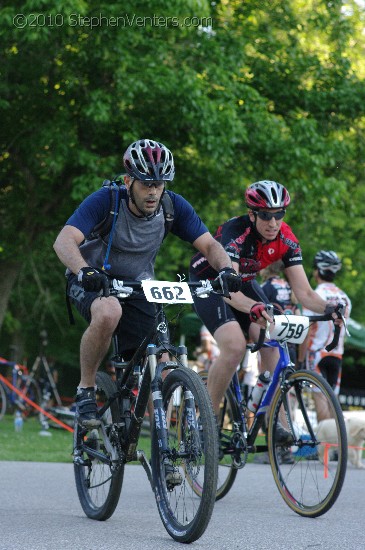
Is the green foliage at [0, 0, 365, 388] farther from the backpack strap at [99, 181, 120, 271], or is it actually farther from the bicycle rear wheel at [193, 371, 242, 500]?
the backpack strap at [99, 181, 120, 271]

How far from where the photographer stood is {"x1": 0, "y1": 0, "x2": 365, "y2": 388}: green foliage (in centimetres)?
1772

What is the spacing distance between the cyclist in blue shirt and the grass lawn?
2.94 m

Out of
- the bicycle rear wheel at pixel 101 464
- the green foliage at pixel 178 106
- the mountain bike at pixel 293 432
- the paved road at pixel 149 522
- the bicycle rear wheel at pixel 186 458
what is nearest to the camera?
the bicycle rear wheel at pixel 186 458

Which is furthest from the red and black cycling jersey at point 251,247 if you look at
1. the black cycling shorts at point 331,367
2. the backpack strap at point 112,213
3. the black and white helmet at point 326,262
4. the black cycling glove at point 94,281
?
the black cycling shorts at point 331,367

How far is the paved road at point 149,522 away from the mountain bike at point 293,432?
6.6 inches

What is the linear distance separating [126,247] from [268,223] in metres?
1.40

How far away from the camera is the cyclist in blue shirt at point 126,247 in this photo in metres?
6.00

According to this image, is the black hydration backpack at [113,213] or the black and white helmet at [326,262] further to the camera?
the black and white helmet at [326,262]

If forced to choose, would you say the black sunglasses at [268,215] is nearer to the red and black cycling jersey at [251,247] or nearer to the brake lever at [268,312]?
the red and black cycling jersey at [251,247]

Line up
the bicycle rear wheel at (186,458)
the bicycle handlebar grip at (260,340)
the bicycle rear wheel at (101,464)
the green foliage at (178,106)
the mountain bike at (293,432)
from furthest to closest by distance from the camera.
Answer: the green foliage at (178,106)
the bicycle handlebar grip at (260,340)
the mountain bike at (293,432)
the bicycle rear wheel at (101,464)
the bicycle rear wheel at (186,458)

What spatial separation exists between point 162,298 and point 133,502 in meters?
2.26

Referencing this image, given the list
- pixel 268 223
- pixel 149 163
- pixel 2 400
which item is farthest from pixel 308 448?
pixel 2 400

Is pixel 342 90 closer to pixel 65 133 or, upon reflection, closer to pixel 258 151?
pixel 258 151

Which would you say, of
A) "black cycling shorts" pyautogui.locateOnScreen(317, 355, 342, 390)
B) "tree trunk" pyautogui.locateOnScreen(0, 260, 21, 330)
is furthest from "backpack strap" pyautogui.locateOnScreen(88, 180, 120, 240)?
"tree trunk" pyautogui.locateOnScreen(0, 260, 21, 330)
